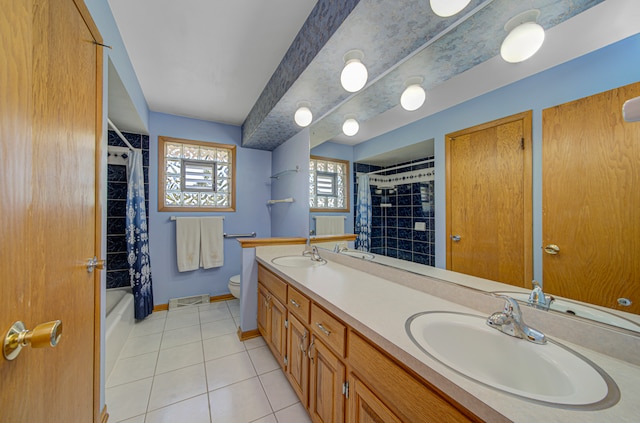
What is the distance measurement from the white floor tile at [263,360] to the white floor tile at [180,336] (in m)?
0.60

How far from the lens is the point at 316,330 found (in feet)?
3.80

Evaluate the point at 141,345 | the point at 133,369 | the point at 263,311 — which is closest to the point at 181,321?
the point at 141,345

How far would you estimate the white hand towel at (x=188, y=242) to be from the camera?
275 cm

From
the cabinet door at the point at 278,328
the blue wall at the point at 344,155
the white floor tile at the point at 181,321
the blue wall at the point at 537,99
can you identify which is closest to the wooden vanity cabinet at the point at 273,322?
the cabinet door at the point at 278,328

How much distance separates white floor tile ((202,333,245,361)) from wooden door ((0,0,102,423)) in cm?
85

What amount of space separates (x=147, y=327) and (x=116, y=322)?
20.0 inches

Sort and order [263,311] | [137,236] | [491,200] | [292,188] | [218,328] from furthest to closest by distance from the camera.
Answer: [292,188] → [137,236] → [218,328] → [263,311] → [491,200]

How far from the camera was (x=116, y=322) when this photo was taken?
6.19 ft

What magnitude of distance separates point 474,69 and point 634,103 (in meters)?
0.65

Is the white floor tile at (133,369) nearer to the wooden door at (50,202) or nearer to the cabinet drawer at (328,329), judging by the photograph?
the wooden door at (50,202)

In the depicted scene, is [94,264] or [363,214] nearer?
[94,264]

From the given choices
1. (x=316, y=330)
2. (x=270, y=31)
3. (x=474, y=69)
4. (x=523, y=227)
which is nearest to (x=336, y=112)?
(x=270, y=31)

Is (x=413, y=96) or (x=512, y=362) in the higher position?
(x=413, y=96)

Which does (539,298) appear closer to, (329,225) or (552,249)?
(552,249)
